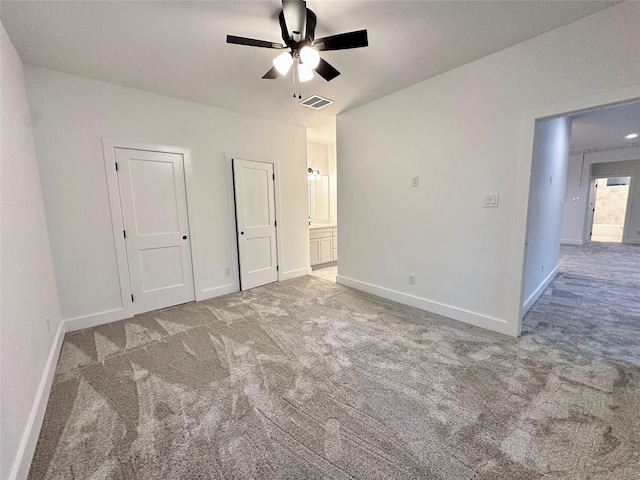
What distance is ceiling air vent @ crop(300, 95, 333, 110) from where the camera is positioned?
338 cm

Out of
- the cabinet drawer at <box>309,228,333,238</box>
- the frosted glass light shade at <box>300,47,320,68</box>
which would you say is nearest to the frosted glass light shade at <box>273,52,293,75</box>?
the frosted glass light shade at <box>300,47,320,68</box>

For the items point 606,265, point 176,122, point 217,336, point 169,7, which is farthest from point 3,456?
point 606,265

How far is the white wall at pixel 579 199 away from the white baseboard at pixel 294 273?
8008mm

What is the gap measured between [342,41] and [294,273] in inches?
144

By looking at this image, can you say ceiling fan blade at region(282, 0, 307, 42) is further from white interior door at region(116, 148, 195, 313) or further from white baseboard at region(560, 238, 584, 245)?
white baseboard at region(560, 238, 584, 245)

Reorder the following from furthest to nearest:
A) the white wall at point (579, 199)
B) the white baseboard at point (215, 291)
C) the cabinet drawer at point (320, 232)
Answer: the white wall at point (579, 199) < the cabinet drawer at point (320, 232) < the white baseboard at point (215, 291)

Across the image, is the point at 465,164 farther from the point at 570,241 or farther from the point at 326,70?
the point at 570,241

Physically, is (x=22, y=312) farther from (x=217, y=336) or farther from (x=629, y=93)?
(x=629, y=93)

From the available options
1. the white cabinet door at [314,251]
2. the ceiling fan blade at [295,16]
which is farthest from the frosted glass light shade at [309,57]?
the white cabinet door at [314,251]

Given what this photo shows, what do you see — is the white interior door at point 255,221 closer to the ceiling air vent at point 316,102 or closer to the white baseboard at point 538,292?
the ceiling air vent at point 316,102

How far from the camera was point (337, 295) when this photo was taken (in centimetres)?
385

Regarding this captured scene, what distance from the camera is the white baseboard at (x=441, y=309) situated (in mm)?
2682

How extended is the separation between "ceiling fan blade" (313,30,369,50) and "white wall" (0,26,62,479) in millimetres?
2255

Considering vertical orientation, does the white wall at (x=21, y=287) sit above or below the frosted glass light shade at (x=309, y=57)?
below
